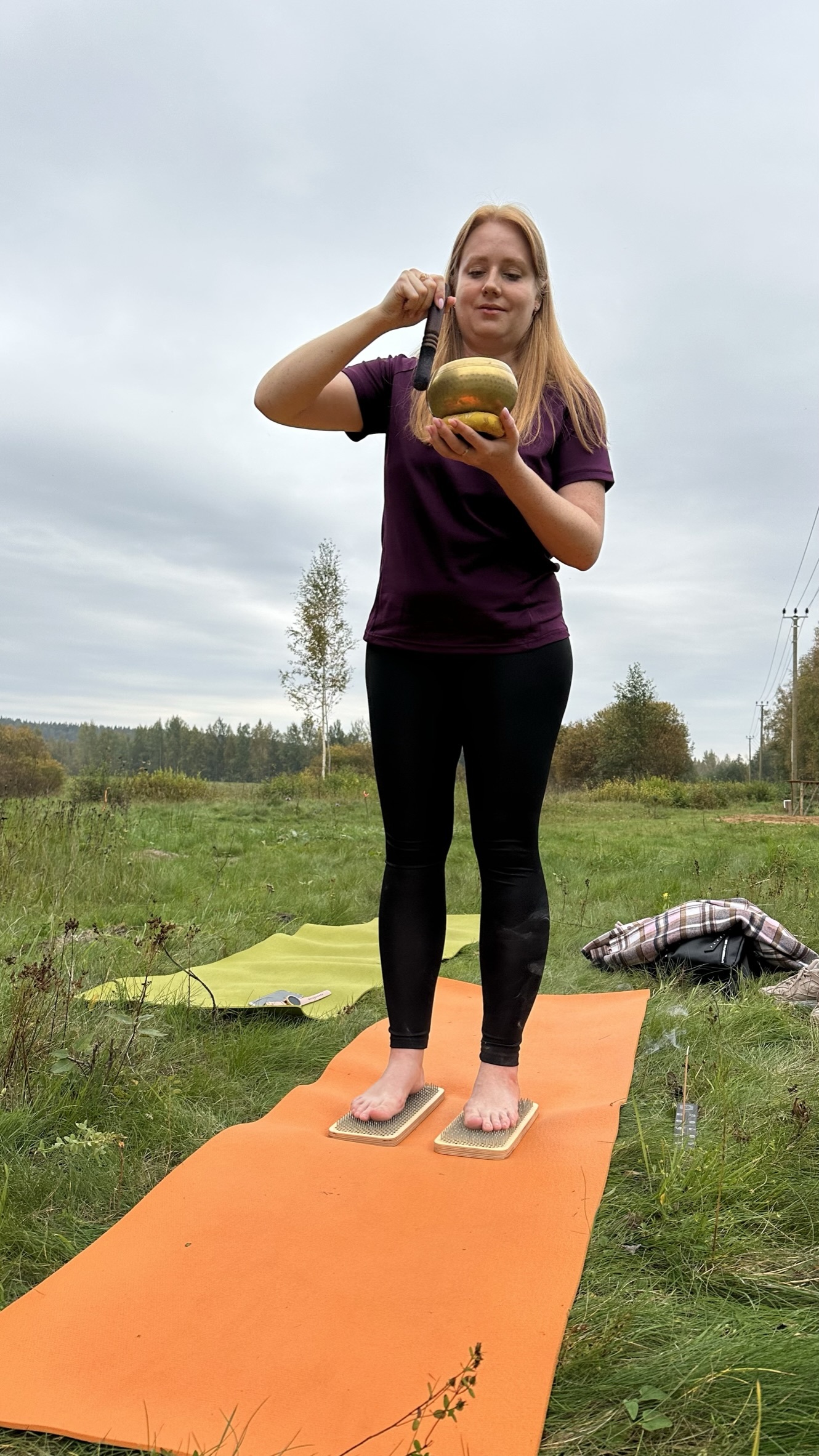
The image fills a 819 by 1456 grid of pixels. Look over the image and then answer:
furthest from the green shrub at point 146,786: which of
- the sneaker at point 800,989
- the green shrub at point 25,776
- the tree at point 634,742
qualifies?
the tree at point 634,742

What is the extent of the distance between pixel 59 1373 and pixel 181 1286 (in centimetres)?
24

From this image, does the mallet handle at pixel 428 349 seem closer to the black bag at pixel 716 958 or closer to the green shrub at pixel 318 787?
the black bag at pixel 716 958

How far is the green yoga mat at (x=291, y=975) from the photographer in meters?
3.19

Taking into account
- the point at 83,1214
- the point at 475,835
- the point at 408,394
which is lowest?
the point at 83,1214

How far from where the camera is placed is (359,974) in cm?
392

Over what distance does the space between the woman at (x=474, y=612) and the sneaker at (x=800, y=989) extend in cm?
152

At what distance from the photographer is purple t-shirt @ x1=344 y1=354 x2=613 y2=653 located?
83.8 inches

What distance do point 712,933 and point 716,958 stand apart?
0.37 feet

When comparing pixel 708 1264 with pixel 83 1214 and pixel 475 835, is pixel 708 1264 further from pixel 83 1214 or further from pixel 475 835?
pixel 83 1214

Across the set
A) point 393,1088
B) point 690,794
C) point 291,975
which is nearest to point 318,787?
point 690,794

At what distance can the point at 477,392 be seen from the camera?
183 centimetres

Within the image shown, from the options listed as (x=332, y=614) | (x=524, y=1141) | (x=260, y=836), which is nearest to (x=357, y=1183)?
(x=524, y=1141)

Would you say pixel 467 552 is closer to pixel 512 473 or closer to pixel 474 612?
pixel 474 612

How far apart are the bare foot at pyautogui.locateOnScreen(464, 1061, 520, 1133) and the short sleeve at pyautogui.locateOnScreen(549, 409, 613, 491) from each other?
Answer: 1393mm
